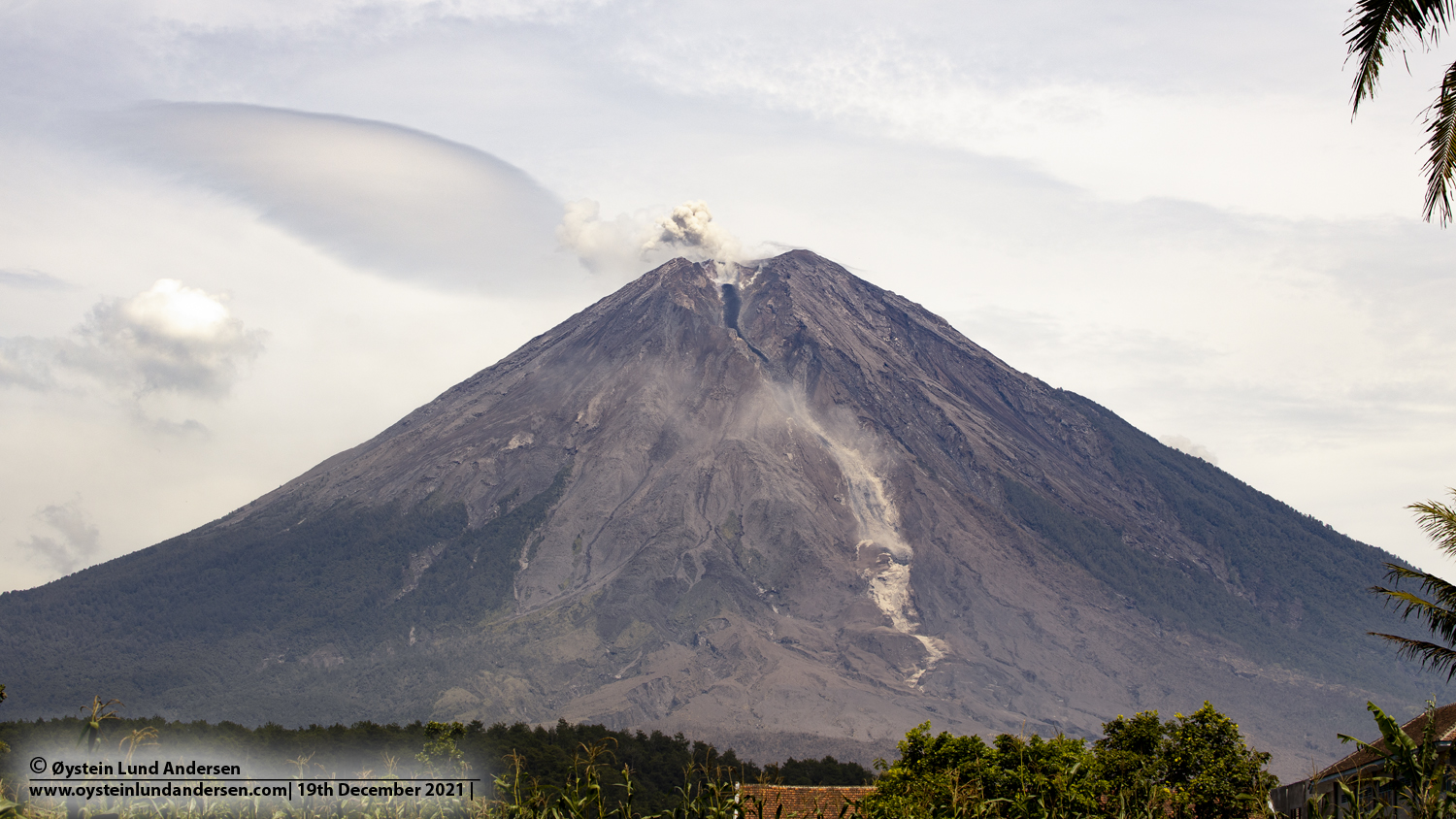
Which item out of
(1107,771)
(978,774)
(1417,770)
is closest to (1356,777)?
(1417,770)

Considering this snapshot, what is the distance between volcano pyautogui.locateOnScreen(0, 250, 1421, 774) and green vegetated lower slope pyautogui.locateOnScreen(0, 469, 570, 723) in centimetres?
50

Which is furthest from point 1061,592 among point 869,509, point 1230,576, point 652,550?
point 652,550

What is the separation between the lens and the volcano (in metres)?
140

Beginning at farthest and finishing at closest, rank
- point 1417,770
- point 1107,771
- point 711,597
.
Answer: point 711,597 < point 1107,771 < point 1417,770

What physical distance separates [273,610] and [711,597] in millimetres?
66734

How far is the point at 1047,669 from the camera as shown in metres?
153

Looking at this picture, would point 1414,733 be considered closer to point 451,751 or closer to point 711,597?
point 451,751

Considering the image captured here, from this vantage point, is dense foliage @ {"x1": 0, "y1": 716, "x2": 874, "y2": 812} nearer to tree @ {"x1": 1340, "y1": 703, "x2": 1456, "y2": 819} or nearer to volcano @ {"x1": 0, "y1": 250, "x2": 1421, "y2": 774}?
tree @ {"x1": 1340, "y1": 703, "x2": 1456, "y2": 819}

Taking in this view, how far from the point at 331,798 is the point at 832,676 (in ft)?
419

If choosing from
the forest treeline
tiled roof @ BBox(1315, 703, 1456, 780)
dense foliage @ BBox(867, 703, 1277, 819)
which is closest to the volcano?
the forest treeline

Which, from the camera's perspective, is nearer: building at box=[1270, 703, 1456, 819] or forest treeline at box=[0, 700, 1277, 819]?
forest treeline at box=[0, 700, 1277, 819]

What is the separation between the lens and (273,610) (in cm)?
17012

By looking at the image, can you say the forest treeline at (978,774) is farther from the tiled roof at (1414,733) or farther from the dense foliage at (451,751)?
the tiled roof at (1414,733)

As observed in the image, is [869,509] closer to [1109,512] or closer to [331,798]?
[1109,512]
